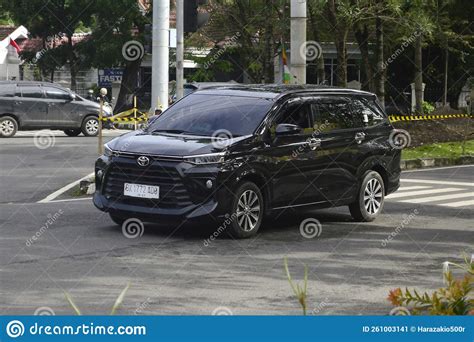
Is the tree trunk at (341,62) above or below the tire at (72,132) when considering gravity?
above

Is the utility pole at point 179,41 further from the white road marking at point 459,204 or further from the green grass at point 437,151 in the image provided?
the white road marking at point 459,204

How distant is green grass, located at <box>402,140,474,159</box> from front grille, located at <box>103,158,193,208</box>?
12597mm

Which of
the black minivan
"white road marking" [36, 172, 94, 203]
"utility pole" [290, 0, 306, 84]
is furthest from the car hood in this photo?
"utility pole" [290, 0, 306, 84]

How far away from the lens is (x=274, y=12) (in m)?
38.4

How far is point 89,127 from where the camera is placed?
33.1m

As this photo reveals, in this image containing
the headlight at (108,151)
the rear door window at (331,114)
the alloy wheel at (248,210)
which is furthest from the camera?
the rear door window at (331,114)

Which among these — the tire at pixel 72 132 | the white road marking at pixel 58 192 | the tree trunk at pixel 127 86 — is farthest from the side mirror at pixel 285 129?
the tree trunk at pixel 127 86

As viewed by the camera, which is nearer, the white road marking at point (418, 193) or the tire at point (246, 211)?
the tire at point (246, 211)

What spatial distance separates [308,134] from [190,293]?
4898 millimetres

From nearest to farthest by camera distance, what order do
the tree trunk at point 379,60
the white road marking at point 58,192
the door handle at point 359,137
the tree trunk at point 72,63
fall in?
1. the door handle at point 359,137
2. the white road marking at point 58,192
3. the tree trunk at point 379,60
4. the tree trunk at point 72,63

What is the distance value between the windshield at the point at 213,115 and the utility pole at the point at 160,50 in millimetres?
9802

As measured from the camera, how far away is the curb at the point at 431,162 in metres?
23.3

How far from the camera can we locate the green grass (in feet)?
81.3

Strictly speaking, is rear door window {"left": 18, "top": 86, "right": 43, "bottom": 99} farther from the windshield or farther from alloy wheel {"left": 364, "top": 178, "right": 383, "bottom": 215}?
alloy wheel {"left": 364, "top": 178, "right": 383, "bottom": 215}
